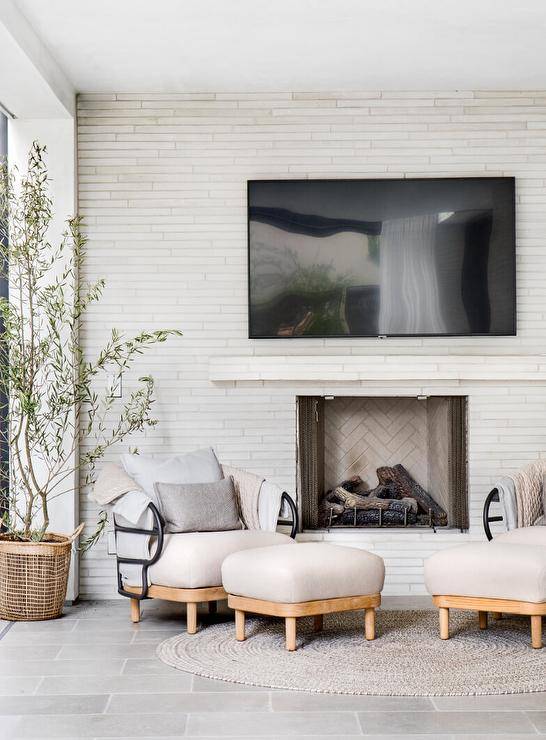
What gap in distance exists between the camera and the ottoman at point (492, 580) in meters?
3.96

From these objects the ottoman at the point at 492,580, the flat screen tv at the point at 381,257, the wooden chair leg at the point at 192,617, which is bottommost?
the wooden chair leg at the point at 192,617

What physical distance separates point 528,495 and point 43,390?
2.66 meters

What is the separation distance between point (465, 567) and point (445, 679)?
65cm

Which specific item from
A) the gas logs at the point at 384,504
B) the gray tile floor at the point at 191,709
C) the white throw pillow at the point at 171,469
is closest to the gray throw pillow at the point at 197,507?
the white throw pillow at the point at 171,469

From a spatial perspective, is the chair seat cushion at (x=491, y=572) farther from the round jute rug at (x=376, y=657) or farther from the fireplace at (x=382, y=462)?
the fireplace at (x=382, y=462)

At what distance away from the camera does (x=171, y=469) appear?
4777mm

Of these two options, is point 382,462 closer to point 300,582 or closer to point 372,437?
point 372,437

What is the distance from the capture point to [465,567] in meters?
4.09

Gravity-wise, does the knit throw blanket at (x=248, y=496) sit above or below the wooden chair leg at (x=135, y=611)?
above

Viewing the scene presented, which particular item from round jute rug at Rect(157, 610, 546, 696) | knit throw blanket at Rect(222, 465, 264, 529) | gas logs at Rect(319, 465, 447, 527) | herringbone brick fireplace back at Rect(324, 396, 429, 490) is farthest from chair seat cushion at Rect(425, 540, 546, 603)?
herringbone brick fireplace back at Rect(324, 396, 429, 490)

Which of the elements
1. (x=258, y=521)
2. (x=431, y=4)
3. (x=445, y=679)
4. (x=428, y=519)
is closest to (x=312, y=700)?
(x=445, y=679)

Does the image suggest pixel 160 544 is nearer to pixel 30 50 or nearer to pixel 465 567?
pixel 465 567

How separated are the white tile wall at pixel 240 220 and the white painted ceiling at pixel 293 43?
5.9 inches

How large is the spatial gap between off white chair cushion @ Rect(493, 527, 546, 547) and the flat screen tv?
3.96 feet
